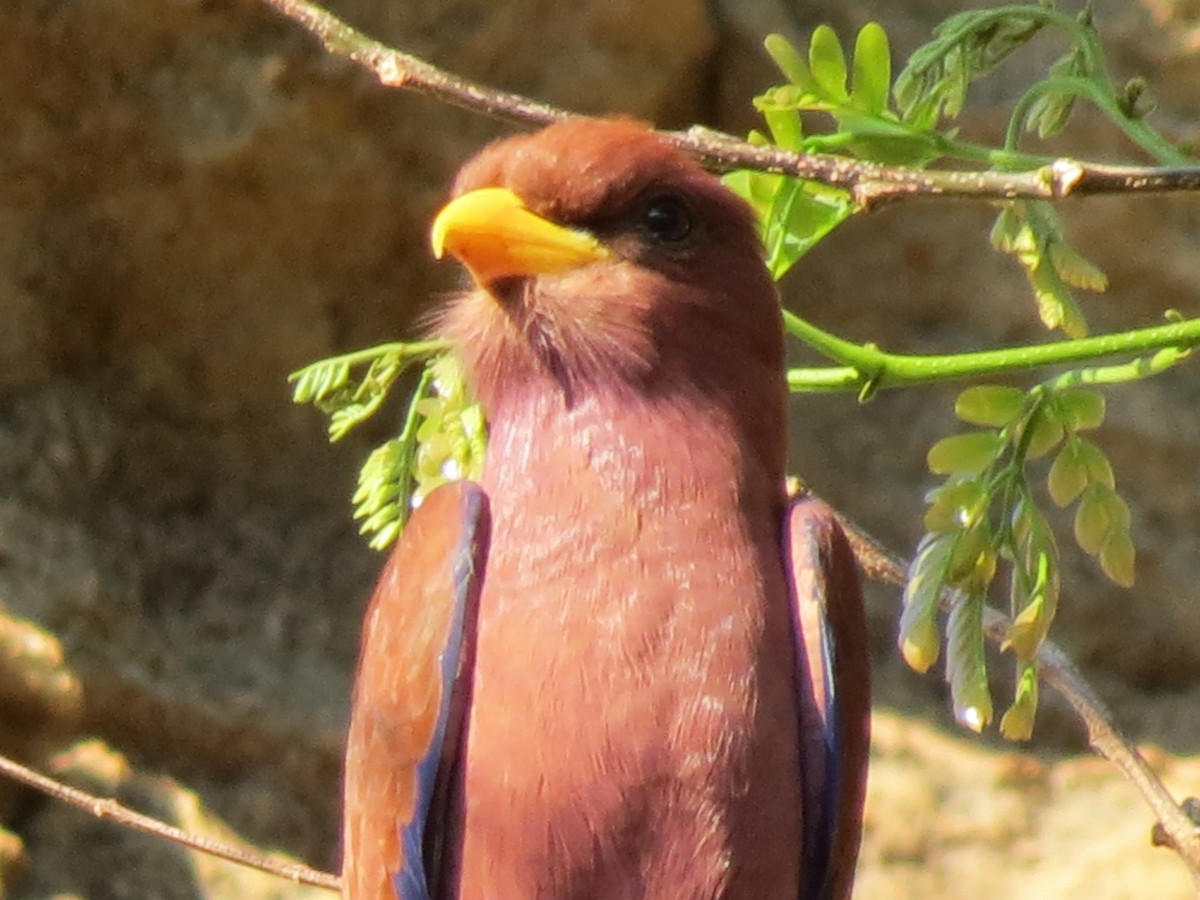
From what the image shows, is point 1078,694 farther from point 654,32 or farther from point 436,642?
point 654,32

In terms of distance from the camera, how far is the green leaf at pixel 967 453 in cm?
204

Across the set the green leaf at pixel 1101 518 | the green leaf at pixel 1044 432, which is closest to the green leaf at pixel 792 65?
the green leaf at pixel 1044 432

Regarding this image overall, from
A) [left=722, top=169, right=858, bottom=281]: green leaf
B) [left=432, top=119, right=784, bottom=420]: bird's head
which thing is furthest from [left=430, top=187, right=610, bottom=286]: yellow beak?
[left=722, top=169, right=858, bottom=281]: green leaf

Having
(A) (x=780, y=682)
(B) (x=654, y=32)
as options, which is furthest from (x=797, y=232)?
(B) (x=654, y=32)

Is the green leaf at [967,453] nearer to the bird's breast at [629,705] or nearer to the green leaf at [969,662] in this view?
the green leaf at [969,662]

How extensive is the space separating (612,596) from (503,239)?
40 cm

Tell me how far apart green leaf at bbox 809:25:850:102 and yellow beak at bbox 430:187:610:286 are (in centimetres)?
32

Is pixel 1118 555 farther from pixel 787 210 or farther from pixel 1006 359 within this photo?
pixel 787 210

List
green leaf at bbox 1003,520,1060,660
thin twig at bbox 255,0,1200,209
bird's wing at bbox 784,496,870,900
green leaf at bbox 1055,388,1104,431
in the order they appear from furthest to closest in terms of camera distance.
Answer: bird's wing at bbox 784,496,870,900 → green leaf at bbox 1055,388,1104,431 → green leaf at bbox 1003,520,1060,660 → thin twig at bbox 255,0,1200,209

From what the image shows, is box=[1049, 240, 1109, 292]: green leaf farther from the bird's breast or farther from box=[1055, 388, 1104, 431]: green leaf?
the bird's breast

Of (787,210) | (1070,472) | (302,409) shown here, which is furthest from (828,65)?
(302,409)

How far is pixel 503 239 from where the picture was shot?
2.15 meters

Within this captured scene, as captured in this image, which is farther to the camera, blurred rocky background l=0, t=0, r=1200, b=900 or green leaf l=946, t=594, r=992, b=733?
blurred rocky background l=0, t=0, r=1200, b=900

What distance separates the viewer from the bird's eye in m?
2.24
